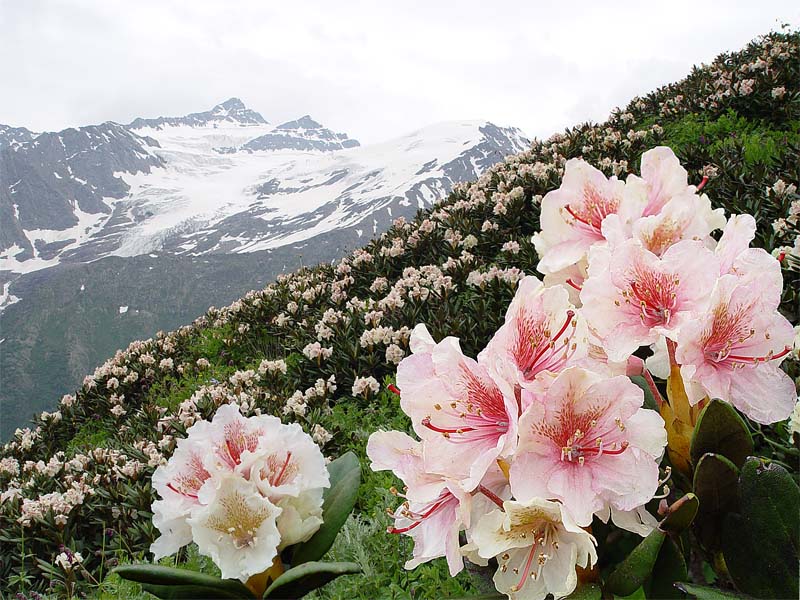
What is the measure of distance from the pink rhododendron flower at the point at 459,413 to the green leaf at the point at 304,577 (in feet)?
1.27

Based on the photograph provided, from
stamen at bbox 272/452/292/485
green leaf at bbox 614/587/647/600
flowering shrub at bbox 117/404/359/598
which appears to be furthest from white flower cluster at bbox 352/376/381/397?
green leaf at bbox 614/587/647/600

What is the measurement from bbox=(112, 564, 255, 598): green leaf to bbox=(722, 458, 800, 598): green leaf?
983 millimetres

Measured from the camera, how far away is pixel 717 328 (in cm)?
95

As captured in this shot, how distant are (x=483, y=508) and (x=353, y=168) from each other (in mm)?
82236

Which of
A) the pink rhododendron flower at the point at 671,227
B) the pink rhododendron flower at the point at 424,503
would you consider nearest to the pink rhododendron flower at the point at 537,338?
the pink rhododendron flower at the point at 424,503

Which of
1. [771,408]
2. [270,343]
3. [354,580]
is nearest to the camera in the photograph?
[771,408]

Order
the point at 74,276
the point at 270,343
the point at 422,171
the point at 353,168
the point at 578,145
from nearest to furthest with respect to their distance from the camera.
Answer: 1. the point at 270,343
2. the point at 578,145
3. the point at 74,276
4. the point at 422,171
5. the point at 353,168

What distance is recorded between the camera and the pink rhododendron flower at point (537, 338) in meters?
0.90

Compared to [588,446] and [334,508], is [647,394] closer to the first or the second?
[588,446]

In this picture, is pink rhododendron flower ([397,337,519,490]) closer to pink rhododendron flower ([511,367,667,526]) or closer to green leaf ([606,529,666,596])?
pink rhododendron flower ([511,367,667,526])

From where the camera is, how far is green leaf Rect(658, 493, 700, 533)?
2.73 feet

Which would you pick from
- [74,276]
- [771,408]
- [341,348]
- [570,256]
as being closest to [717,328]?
[771,408]

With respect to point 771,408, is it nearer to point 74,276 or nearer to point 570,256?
point 570,256

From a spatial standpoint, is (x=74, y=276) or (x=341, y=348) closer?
(x=341, y=348)
